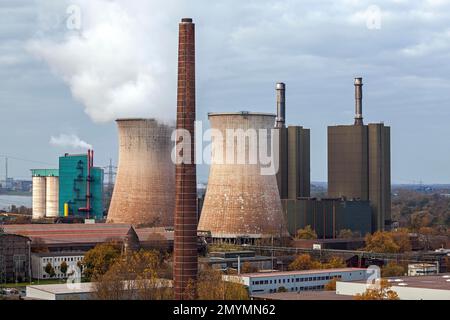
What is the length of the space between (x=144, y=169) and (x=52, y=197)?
700 inches

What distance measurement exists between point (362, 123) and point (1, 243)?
18.8 m

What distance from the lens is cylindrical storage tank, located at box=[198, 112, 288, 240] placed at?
111 feet

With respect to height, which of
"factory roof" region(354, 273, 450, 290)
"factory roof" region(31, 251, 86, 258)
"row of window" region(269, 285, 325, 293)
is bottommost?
"row of window" region(269, 285, 325, 293)

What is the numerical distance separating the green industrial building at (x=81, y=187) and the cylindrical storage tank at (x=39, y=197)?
420 centimetres

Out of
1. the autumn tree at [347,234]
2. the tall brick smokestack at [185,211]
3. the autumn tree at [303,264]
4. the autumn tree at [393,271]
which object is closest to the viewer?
the tall brick smokestack at [185,211]

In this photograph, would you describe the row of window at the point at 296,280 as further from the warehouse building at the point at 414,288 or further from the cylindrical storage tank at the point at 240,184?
the cylindrical storage tank at the point at 240,184

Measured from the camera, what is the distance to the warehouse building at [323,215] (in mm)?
41688

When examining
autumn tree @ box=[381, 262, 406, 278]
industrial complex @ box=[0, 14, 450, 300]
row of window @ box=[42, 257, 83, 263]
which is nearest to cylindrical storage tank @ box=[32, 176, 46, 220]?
industrial complex @ box=[0, 14, 450, 300]

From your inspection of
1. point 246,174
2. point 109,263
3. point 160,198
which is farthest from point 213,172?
point 109,263

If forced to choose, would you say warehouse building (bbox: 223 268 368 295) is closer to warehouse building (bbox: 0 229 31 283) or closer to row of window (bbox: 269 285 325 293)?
row of window (bbox: 269 285 325 293)

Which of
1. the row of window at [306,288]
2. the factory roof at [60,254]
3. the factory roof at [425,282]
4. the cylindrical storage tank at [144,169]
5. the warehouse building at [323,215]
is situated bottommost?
the row of window at [306,288]

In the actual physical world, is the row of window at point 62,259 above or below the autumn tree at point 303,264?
above

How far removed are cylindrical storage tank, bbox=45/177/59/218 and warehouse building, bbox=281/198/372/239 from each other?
15.3 metres

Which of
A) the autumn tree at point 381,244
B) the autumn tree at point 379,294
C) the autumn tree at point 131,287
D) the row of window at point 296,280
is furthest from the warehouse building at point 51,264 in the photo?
the autumn tree at point 379,294
